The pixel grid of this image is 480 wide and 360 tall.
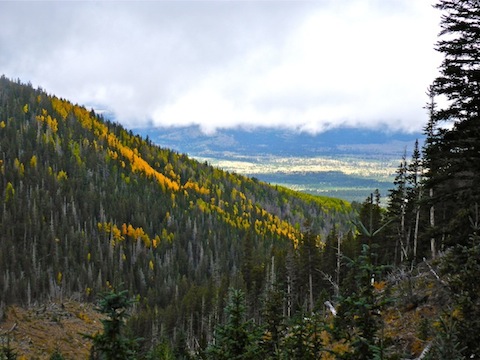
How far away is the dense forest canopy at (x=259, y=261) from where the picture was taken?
1427cm

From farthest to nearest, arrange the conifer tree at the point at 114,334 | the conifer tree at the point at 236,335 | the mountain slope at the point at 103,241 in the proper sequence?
the mountain slope at the point at 103,241 → the conifer tree at the point at 236,335 → the conifer tree at the point at 114,334

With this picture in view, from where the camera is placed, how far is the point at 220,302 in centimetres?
9400

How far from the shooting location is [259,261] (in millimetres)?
131375

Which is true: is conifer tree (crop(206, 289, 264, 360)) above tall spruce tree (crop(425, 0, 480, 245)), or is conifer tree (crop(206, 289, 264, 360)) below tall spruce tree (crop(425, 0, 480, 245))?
below

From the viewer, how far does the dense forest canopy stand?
1427 cm

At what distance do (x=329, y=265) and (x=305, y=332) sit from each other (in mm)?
56318

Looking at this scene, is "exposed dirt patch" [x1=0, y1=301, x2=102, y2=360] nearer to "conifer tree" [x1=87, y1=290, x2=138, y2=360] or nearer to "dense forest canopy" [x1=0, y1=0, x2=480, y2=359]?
"dense forest canopy" [x1=0, y1=0, x2=480, y2=359]

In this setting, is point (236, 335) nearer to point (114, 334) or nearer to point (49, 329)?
point (114, 334)

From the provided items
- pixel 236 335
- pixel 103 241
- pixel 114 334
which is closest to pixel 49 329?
pixel 103 241

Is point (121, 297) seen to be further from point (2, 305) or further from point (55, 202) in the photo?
point (55, 202)

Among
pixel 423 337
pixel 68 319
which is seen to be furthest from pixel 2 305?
pixel 423 337

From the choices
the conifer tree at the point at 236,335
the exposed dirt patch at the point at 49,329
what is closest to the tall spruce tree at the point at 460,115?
the conifer tree at the point at 236,335

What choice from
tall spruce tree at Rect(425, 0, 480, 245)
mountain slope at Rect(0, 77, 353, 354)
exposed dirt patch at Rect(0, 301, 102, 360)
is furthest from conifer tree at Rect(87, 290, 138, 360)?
mountain slope at Rect(0, 77, 353, 354)

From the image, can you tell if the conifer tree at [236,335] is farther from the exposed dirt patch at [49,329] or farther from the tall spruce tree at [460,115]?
the exposed dirt patch at [49,329]
